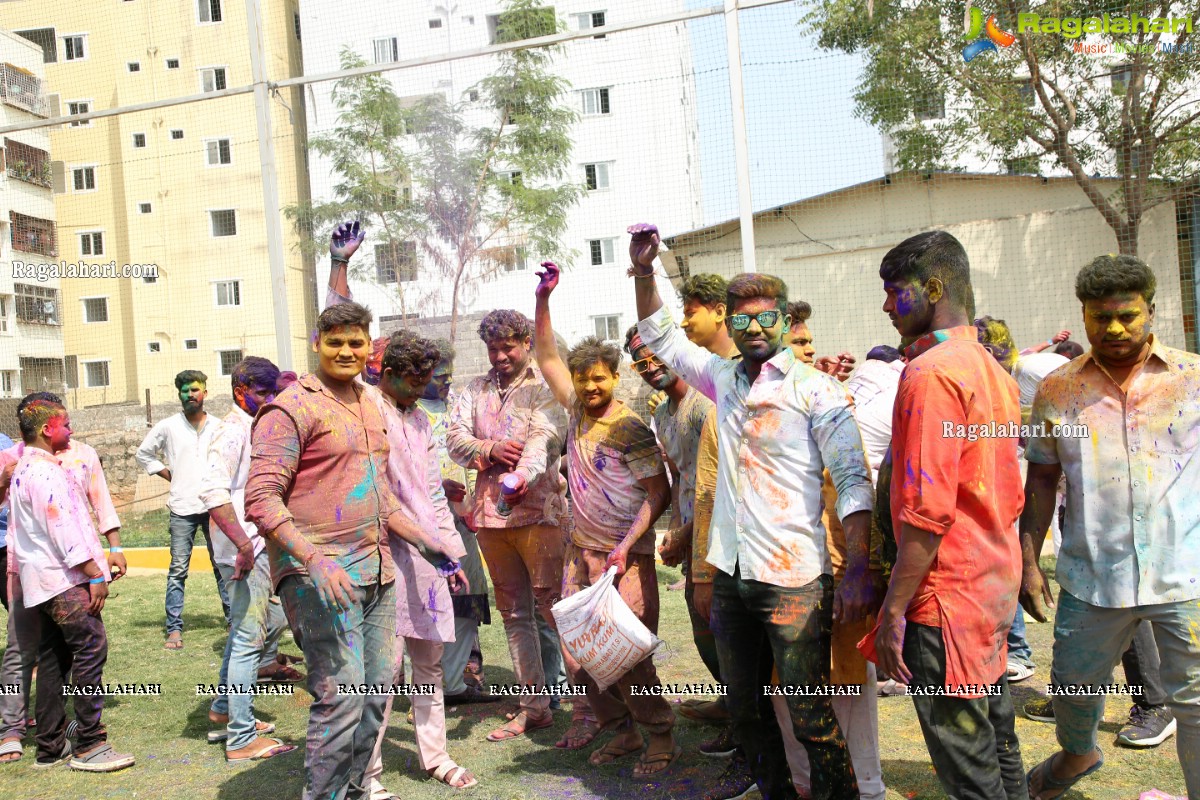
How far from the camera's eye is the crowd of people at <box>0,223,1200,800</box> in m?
2.79

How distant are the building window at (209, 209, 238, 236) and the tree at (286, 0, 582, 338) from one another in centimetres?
153

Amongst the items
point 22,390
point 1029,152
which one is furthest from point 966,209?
point 22,390

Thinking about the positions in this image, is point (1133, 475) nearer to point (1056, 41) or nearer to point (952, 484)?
point (952, 484)

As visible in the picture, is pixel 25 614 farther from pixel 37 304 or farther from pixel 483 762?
pixel 37 304

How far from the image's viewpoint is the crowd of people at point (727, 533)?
110 inches

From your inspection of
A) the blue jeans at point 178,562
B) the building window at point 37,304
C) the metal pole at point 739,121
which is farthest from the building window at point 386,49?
the building window at point 37,304

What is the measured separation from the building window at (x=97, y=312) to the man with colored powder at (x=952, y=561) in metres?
18.0

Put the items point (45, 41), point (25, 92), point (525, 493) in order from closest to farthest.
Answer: point (525, 493), point (45, 41), point (25, 92)

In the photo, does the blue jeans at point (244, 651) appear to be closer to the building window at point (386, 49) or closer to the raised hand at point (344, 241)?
the raised hand at point (344, 241)

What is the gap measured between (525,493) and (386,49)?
7562mm

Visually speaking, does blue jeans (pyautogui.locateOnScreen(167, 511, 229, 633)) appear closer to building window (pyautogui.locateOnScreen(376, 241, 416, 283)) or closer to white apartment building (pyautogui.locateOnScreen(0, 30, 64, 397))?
building window (pyautogui.locateOnScreen(376, 241, 416, 283))

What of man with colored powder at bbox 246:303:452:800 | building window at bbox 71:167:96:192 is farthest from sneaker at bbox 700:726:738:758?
building window at bbox 71:167:96:192

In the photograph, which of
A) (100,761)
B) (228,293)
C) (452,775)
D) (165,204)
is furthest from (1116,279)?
(165,204)

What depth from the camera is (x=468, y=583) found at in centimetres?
504
